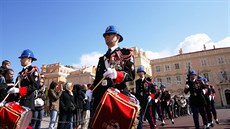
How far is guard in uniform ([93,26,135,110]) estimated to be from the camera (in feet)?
9.23

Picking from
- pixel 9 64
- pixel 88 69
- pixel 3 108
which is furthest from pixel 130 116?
pixel 88 69

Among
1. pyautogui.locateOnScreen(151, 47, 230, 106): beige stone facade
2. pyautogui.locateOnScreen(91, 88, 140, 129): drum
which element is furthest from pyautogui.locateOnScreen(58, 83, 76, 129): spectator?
pyautogui.locateOnScreen(151, 47, 230, 106): beige stone facade

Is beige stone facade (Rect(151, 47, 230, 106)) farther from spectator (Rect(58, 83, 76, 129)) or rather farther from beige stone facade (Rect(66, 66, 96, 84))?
spectator (Rect(58, 83, 76, 129))

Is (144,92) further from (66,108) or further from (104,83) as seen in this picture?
(104,83)

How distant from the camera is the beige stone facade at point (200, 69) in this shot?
46125 mm

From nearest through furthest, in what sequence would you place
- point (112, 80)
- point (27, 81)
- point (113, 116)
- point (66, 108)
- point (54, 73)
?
point (113, 116) < point (112, 80) < point (27, 81) < point (66, 108) < point (54, 73)

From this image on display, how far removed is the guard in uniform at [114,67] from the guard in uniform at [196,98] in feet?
15.1

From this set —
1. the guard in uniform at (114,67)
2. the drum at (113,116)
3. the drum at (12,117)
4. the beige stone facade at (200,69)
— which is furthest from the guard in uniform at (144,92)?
the beige stone facade at (200,69)

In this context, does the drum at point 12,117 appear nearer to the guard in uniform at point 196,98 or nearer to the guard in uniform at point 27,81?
the guard in uniform at point 27,81

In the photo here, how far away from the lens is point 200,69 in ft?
159

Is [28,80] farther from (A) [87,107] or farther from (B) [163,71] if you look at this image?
(B) [163,71]

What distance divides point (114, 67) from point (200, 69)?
50.1 metres

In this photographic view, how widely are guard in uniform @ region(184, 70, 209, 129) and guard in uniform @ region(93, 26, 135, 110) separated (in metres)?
4.61

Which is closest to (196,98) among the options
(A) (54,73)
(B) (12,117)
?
(B) (12,117)
